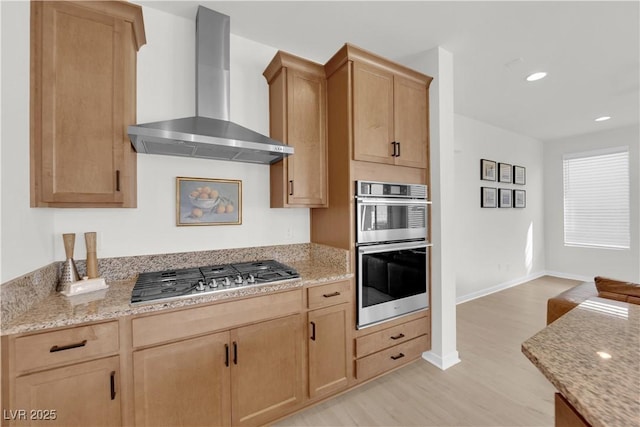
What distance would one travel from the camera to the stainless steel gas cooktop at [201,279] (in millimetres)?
1436

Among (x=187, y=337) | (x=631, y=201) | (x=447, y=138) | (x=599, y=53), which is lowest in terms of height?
(x=187, y=337)

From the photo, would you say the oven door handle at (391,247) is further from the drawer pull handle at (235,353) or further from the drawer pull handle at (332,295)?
the drawer pull handle at (235,353)

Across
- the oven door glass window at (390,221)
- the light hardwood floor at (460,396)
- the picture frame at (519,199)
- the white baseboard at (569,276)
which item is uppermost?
the picture frame at (519,199)

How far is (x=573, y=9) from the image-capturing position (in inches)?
76.4

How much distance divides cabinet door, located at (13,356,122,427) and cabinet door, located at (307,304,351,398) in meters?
1.08

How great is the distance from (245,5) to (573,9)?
2410 mm

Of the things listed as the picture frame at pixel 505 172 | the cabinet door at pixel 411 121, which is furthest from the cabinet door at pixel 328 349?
the picture frame at pixel 505 172

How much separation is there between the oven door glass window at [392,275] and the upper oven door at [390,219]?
5.3 inches

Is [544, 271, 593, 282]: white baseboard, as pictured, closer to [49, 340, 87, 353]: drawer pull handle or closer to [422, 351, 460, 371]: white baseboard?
[422, 351, 460, 371]: white baseboard

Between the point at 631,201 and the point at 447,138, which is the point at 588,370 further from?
the point at 631,201

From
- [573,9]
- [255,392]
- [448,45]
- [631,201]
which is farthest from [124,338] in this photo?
[631,201]

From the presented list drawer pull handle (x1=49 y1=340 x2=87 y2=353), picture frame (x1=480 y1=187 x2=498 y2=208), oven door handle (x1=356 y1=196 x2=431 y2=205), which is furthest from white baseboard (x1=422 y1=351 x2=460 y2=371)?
picture frame (x1=480 y1=187 x2=498 y2=208)

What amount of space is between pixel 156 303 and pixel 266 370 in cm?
79

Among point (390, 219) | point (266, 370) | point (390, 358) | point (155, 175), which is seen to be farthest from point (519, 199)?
point (155, 175)
